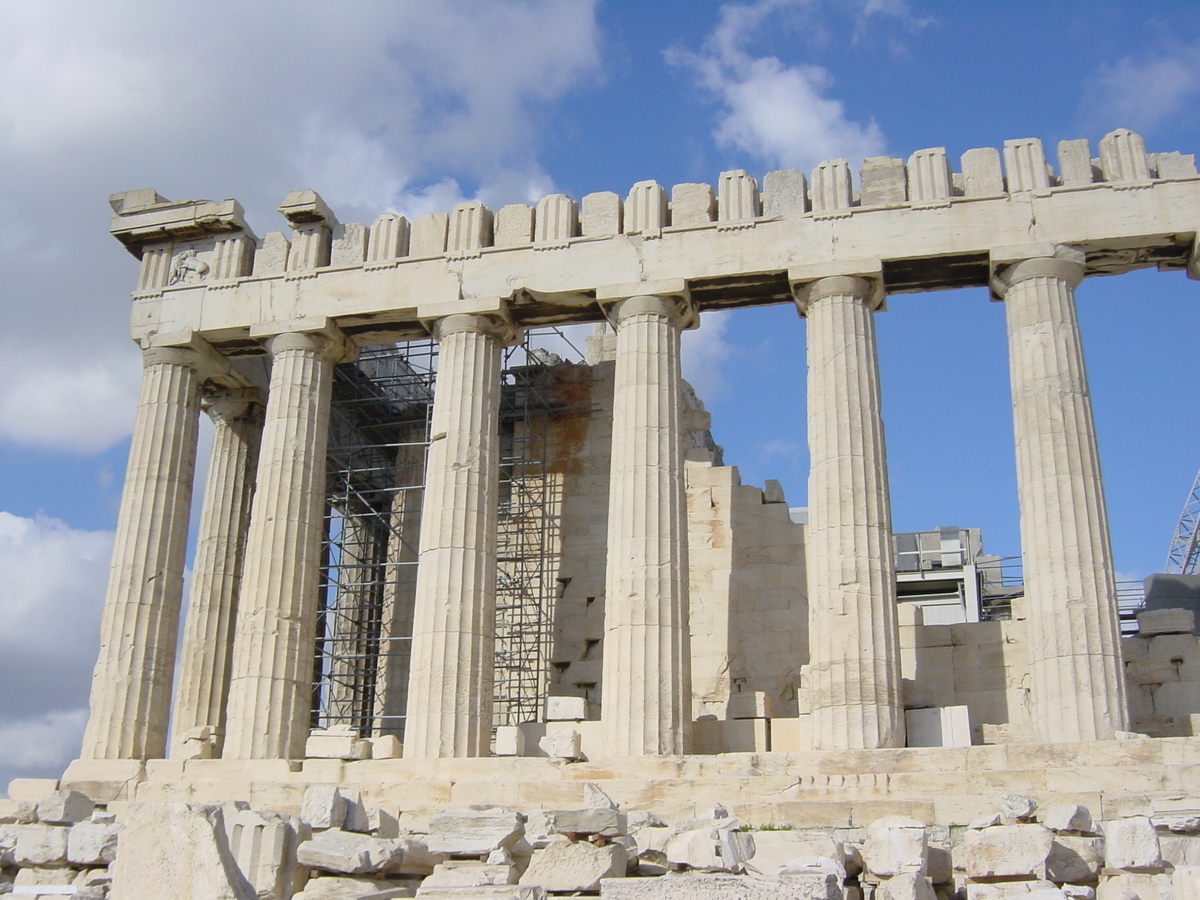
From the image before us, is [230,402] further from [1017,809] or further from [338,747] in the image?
[1017,809]

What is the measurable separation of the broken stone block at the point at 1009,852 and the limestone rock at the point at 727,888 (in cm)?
226

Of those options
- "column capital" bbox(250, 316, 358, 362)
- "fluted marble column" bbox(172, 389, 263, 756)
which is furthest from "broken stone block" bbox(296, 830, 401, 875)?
"column capital" bbox(250, 316, 358, 362)

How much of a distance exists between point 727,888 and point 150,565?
1649 centimetres

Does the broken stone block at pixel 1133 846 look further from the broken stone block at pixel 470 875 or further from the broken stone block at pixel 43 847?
the broken stone block at pixel 43 847

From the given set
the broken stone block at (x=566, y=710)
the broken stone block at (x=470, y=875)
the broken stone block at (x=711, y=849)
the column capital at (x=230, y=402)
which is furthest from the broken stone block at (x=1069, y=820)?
the column capital at (x=230, y=402)

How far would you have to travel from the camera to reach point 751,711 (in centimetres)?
2542

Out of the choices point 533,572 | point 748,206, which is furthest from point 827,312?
point 533,572

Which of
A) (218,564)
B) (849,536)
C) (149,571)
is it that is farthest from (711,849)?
(218,564)

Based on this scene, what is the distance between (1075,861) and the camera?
47.8ft

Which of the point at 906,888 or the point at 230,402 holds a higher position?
the point at 230,402

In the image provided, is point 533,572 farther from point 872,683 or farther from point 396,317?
point 872,683

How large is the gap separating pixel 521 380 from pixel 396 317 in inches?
174

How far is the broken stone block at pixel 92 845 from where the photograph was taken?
15797mm

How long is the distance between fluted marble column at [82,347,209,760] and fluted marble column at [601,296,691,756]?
8299 mm
